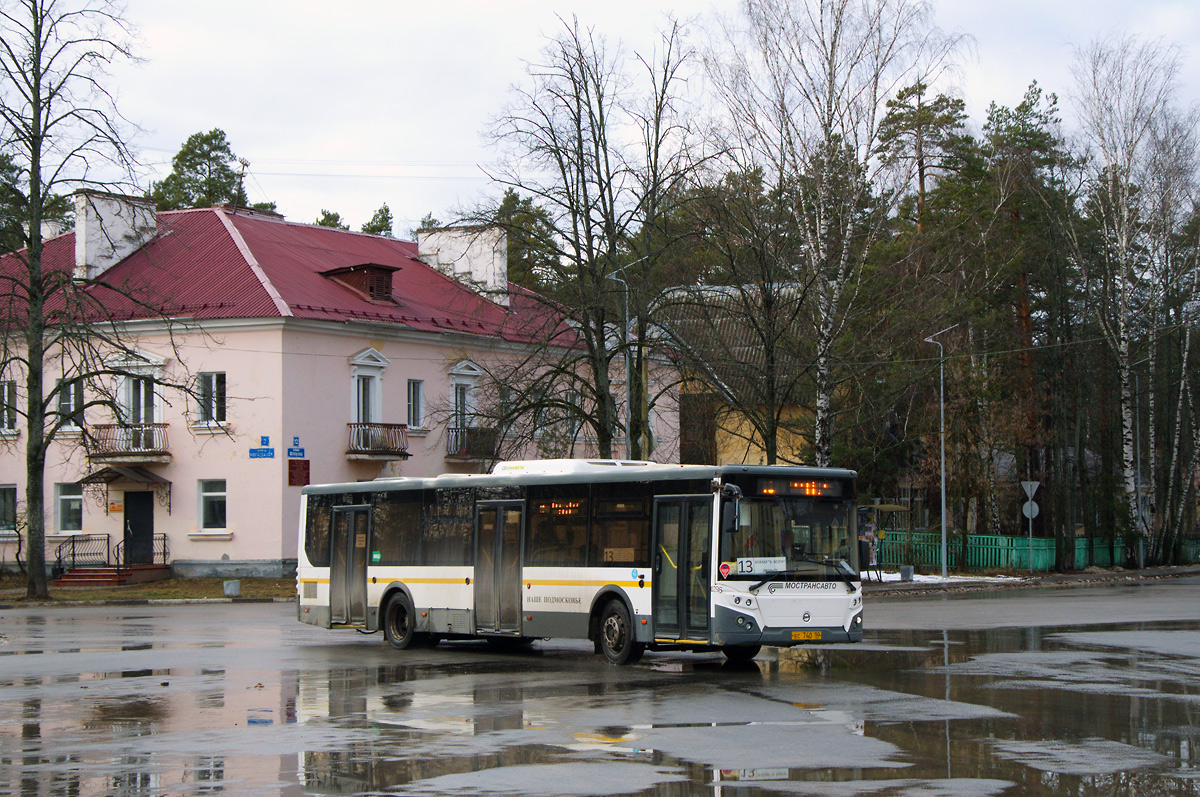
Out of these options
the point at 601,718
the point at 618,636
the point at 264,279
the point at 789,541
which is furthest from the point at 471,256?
the point at 601,718

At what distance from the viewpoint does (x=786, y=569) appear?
658 inches

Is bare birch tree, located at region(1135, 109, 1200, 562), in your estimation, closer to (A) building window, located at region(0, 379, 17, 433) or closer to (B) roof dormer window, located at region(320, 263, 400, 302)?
(B) roof dormer window, located at region(320, 263, 400, 302)

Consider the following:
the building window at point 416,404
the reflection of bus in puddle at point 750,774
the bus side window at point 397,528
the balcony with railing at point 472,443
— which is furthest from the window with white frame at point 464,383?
the reflection of bus in puddle at point 750,774

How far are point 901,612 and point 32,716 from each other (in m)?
20.4

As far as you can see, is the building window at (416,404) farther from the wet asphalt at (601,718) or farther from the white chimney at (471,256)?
the wet asphalt at (601,718)

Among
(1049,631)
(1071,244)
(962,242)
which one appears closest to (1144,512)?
(1071,244)

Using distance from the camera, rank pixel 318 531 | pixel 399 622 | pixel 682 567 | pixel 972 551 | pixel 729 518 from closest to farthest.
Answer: pixel 729 518 → pixel 682 567 → pixel 399 622 → pixel 318 531 → pixel 972 551

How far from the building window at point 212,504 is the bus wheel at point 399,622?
2213 cm

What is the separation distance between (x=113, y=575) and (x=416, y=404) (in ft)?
38.1

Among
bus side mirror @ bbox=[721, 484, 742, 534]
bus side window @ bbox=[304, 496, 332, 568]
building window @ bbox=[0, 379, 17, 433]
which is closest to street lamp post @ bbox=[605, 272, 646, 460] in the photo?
bus side window @ bbox=[304, 496, 332, 568]

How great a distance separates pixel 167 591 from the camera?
37.9m

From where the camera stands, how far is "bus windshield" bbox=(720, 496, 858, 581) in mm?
16594

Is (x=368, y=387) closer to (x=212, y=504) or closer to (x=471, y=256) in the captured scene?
(x=212, y=504)

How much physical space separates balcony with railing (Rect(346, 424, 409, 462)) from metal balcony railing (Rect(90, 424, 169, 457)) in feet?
19.5
